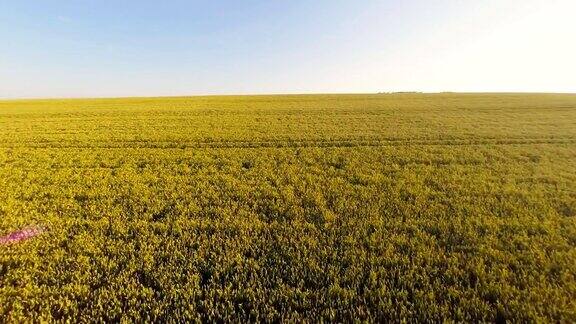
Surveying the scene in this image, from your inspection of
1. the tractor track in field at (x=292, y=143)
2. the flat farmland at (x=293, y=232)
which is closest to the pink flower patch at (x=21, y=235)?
the flat farmland at (x=293, y=232)

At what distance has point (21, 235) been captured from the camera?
27.4ft

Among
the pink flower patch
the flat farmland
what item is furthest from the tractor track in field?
the pink flower patch

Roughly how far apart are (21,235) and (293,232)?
21.2 ft

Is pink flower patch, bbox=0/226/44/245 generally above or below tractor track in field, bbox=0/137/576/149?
below

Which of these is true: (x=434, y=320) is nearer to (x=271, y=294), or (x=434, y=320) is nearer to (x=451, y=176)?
(x=271, y=294)

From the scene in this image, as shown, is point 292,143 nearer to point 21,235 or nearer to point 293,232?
point 293,232

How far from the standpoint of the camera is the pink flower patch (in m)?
8.09

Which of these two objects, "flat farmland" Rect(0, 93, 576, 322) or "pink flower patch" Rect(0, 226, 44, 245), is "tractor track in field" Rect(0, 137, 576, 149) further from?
"pink flower patch" Rect(0, 226, 44, 245)

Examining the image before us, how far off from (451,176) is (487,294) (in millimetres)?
7157

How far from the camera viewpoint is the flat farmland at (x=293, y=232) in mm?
5742

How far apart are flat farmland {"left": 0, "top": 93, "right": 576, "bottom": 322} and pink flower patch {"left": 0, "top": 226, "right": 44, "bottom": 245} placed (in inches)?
7.1

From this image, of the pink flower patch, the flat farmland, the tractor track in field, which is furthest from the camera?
the tractor track in field

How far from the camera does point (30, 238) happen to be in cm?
815

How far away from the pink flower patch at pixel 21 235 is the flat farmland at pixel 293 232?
180 mm
